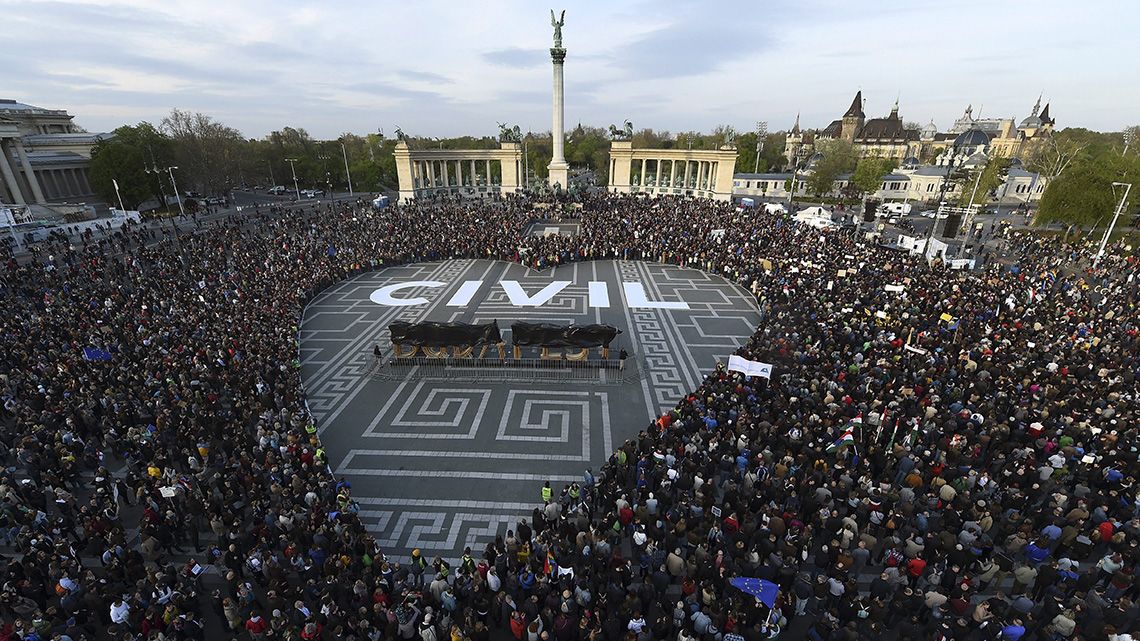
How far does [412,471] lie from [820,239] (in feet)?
106

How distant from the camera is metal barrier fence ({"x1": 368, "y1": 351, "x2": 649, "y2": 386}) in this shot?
1961 cm

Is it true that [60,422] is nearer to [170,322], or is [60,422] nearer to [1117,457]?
[170,322]

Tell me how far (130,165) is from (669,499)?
6361 cm

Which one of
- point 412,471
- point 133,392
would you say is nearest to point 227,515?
point 412,471

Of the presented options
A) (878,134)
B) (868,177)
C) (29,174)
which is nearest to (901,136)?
(878,134)

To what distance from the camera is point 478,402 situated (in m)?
18.0

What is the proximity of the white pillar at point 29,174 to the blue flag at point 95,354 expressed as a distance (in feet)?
166

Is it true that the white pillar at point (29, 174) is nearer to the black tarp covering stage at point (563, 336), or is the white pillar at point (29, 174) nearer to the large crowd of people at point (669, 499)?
the large crowd of people at point (669, 499)

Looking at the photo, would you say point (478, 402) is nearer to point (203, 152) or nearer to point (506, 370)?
point (506, 370)

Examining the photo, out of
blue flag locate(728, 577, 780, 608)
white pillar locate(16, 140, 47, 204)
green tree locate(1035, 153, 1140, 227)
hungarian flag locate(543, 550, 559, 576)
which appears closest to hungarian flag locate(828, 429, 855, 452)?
blue flag locate(728, 577, 780, 608)

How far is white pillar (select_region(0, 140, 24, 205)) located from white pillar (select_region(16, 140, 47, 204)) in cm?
146

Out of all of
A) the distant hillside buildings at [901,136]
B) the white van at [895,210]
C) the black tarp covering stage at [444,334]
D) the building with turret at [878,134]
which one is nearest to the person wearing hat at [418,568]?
the black tarp covering stage at [444,334]

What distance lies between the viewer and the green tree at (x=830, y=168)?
6725 cm

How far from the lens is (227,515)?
11.3 metres
